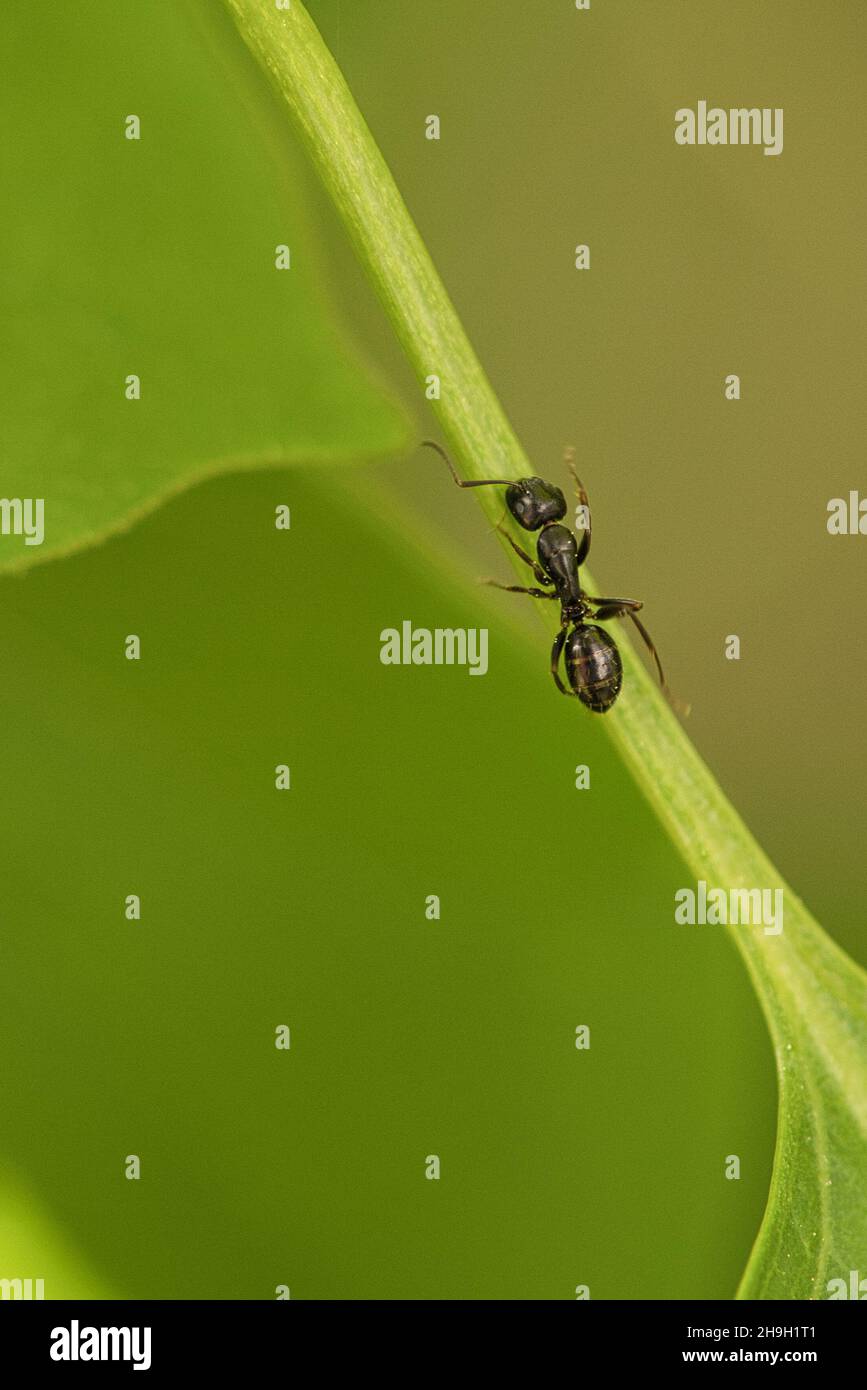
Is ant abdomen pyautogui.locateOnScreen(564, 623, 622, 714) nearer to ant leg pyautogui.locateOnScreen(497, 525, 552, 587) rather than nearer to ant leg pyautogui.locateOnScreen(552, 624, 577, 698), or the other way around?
ant leg pyautogui.locateOnScreen(552, 624, 577, 698)

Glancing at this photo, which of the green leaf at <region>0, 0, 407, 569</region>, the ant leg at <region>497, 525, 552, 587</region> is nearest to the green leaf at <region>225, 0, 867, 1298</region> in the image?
the ant leg at <region>497, 525, 552, 587</region>

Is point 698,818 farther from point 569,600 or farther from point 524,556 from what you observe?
point 569,600

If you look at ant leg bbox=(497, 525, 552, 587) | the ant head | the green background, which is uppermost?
Answer: the ant head

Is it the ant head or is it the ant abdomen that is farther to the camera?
the ant abdomen

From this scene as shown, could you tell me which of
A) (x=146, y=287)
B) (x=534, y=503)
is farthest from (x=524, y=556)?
(x=146, y=287)

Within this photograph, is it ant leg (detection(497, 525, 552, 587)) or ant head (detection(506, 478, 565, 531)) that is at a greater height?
ant head (detection(506, 478, 565, 531))

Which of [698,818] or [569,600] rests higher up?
[569,600]

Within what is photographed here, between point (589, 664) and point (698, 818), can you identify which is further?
point (589, 664)
